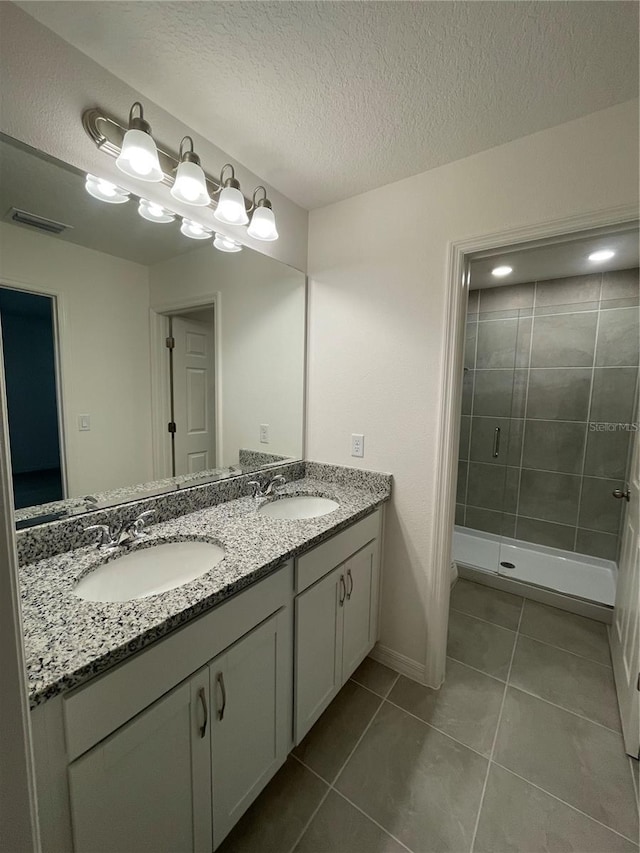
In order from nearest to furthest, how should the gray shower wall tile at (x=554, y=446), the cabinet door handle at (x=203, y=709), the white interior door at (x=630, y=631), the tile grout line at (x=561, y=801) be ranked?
the cabinet door handle at (x=203, y=709) < the tile grout line at (x=561, y=801) < the white interior door at (x=630, y=631) < the gray shower wall tile at (x=554, y=446)

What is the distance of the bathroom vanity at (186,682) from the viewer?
66 centimetres

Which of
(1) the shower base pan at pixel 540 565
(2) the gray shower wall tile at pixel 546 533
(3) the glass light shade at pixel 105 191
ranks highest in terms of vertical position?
(3) the glass light shade at pixel 105 191

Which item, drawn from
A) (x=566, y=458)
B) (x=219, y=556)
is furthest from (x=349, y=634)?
(x=566, y=458)

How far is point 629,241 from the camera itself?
196 cm

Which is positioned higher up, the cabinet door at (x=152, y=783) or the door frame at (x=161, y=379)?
the door frame at (x=161, y=379)

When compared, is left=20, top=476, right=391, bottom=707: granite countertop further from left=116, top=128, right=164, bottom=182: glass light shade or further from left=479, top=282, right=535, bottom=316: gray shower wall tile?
left=479, top=282, right=535, bottom=316: gray shower wall tile

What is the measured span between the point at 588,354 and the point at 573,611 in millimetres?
1831

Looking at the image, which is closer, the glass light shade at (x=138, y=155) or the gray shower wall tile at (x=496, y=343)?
the glass light shade at (x=138, y=155)

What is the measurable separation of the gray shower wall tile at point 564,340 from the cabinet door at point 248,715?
279 centimetres

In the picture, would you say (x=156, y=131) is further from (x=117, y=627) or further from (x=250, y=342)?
(x=117, y=627)

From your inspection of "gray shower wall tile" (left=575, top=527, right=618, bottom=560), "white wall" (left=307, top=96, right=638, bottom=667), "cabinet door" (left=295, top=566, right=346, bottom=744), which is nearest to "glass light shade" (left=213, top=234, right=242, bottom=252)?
"white wall" (left=307, top=96, right=638, bottom=667)

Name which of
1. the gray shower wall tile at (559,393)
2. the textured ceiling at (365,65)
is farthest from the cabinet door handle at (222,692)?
the gray shower wall tile at (559,393)

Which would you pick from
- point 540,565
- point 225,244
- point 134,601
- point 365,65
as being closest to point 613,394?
point 540,565

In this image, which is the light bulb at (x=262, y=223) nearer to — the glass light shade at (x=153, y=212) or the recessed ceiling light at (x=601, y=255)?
the glass light shade at (x=153, y=212)
